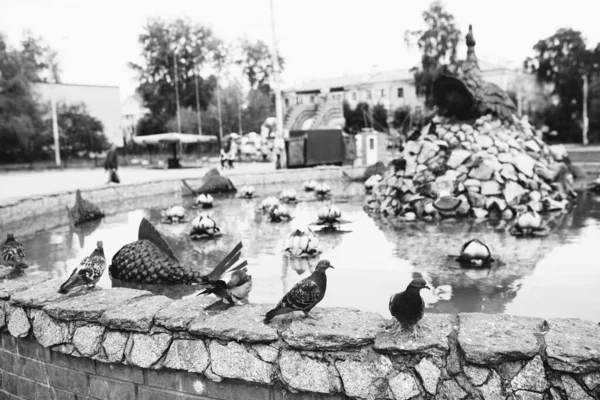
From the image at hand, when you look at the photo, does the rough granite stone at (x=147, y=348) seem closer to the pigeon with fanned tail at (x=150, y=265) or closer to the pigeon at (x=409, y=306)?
the pigeon at (x=409, y=306)

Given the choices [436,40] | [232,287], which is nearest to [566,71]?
[436,40]

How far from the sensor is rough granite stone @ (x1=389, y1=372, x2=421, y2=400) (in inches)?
103

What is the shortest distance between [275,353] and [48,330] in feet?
5.33

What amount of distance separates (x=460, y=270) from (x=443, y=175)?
4818mm

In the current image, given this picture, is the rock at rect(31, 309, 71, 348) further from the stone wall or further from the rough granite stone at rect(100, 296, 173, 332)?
the rough granite stone at rect(100, 296, 173, 332)

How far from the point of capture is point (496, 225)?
7934mm

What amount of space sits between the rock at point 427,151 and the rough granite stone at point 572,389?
797cm

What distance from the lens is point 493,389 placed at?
249 cm

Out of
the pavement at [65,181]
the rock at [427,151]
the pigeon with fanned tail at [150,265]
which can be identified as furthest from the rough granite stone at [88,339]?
the rock at [427,151]

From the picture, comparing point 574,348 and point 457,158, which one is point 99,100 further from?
point 574,348

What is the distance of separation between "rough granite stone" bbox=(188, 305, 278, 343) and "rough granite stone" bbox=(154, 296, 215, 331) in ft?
0.16

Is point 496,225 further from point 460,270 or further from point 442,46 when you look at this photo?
point 442,46

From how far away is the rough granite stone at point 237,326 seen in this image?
9.33ft

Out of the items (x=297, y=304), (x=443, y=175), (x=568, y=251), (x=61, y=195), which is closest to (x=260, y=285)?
(x=297, y=304)
